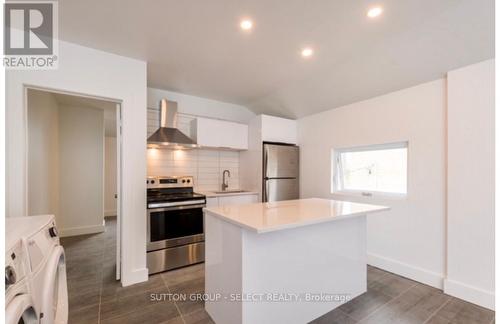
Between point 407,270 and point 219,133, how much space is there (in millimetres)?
3168

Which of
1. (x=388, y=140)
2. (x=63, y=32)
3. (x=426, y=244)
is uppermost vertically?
(x=63, y=32)

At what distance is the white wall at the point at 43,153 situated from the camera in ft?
9.77

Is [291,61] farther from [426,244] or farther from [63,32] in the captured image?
[426,244]

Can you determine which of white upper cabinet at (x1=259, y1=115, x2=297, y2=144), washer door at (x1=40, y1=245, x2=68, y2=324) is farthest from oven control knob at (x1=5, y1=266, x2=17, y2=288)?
white upper cabinet at (x1=259, y1=115, x2=297, y2=144)

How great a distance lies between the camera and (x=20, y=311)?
0.83 m

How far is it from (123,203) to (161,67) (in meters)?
1.70

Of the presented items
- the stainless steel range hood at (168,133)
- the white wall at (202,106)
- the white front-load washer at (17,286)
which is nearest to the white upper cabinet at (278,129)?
the white wall at (202,106)

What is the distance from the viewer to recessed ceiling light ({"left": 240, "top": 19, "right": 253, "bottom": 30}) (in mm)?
1851

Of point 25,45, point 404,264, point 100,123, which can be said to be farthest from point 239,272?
point 100,123

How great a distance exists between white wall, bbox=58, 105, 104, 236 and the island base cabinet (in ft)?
12.1

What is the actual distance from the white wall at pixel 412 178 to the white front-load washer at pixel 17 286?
3302mm

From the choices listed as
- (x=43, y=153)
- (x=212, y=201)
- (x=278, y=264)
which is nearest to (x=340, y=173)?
(x=212, y=201)

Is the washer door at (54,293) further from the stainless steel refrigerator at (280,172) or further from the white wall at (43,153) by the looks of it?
the stainless steel refrigerator at (280,172)

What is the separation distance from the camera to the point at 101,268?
2.77 meters
